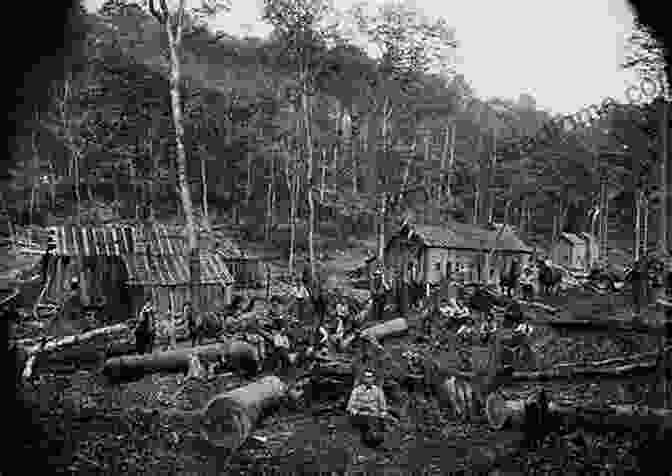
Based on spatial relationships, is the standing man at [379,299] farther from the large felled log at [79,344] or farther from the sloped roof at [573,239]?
the sloped roof at [573,239]

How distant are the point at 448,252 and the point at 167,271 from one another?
20604 millimetres

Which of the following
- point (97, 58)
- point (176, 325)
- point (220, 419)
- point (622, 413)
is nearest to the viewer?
point (622, 413)

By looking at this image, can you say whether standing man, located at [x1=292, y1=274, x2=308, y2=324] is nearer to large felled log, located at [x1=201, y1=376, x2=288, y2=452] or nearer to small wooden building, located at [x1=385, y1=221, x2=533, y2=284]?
large felled log, located at [x1=201, y1=376, x2=288, y2=452]

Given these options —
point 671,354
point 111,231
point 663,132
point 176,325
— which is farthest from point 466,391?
point 111,231

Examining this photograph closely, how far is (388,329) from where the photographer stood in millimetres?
18375

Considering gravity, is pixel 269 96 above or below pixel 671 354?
above

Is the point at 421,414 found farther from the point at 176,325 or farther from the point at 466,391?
the point at 176,325

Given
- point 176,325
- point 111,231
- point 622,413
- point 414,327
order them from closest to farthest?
point 622,413 → point 176,325 → point 414,327 → point 111,231

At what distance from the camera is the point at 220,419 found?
920cm

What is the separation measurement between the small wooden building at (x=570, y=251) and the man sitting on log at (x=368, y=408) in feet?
109

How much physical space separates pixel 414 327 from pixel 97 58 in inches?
996

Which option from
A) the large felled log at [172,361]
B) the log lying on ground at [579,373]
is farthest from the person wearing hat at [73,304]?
the log lying on ground at [579,373]

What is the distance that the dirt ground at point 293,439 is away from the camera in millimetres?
7773

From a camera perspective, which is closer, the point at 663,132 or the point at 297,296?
the point at 663,132
